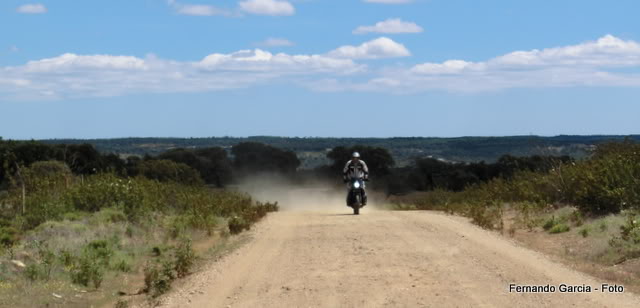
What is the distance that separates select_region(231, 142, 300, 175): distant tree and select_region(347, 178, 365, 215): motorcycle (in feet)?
152

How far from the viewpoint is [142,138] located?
536 ft

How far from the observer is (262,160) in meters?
78.9

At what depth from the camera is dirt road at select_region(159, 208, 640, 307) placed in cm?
1166

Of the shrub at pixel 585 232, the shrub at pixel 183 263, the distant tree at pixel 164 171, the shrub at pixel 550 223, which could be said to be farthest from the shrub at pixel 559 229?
the distant tree at pixel 164 171

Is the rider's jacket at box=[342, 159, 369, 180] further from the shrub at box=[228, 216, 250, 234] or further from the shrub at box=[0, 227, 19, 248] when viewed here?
the shrub at box=[0, 227, 19, 248]

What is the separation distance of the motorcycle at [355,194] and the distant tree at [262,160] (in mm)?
46442

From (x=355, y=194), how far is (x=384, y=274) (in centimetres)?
1496

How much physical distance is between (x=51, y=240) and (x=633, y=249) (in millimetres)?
10946

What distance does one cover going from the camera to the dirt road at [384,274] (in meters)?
11.7

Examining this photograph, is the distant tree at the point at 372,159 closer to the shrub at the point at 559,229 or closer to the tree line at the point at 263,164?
the tree line at the point at 263,164

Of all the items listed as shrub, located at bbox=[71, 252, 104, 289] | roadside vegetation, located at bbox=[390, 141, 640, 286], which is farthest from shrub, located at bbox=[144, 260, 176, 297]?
roadside vegetation, located at bbox=[390, 141, 640, 286]

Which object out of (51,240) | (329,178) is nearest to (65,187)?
(51,240)

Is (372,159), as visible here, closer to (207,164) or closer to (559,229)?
(207,164)

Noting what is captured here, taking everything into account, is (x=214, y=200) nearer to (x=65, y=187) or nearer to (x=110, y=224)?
(x=65, y=187)
